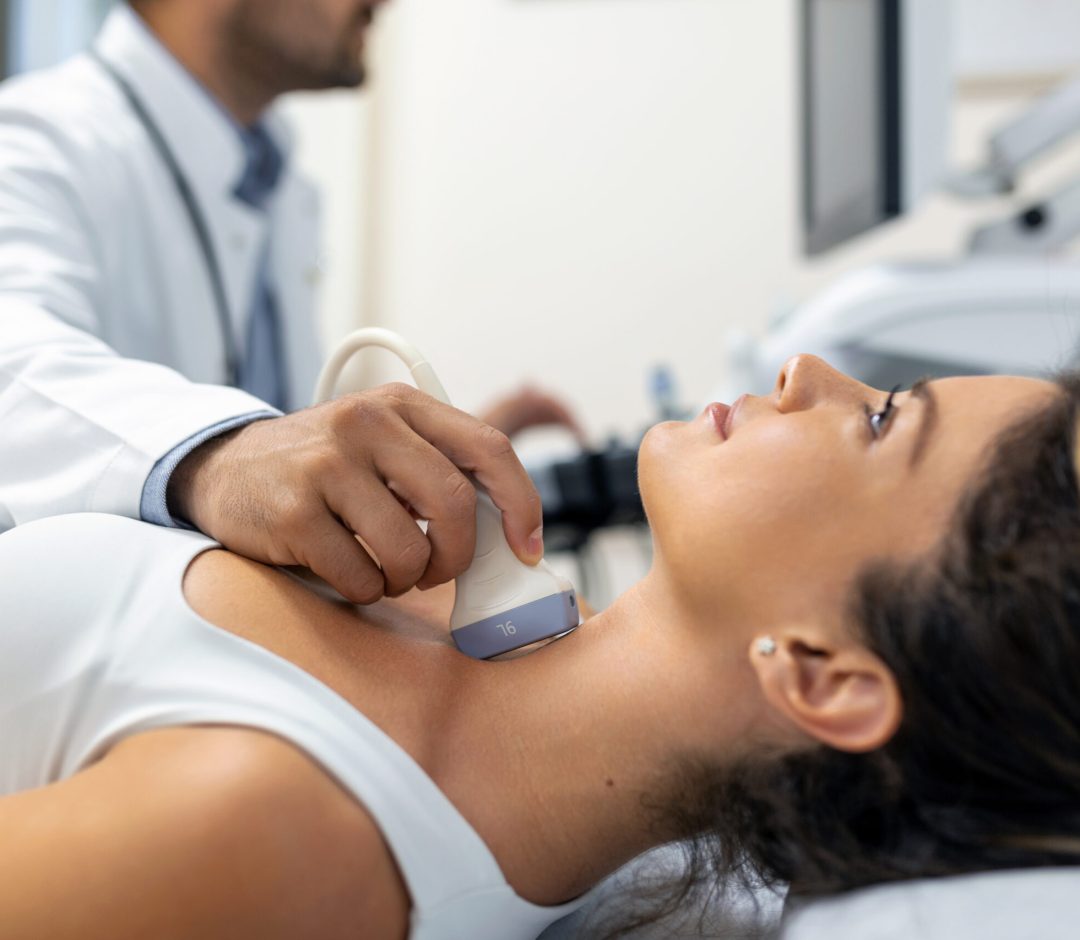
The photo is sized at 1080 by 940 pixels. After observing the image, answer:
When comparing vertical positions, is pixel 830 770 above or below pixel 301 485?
below

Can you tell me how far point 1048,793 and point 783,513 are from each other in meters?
0.21

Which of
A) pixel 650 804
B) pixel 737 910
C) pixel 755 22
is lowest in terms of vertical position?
pixel 737 910

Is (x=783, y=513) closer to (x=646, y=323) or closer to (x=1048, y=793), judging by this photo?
(x=1048, y=793)

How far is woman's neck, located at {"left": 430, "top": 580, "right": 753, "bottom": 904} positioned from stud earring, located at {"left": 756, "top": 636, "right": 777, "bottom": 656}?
0.03 m

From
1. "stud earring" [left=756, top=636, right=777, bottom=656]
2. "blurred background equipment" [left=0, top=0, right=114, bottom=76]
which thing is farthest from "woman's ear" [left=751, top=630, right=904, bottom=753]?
"blurred background equipment" [left=0, top=0, right=114, bottom=76]

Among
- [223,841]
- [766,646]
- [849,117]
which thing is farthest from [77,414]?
[849,117]

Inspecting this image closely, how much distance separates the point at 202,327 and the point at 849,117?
0.92 m

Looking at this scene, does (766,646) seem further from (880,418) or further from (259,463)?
(259,463)

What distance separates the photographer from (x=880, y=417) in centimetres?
68

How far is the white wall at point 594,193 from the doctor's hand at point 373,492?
1.87 metres

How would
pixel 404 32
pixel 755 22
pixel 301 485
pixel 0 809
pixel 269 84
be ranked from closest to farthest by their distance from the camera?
pixel 0 809
pixel 301 485
pixel 269 84
pixel 755 22
pixel 404 32

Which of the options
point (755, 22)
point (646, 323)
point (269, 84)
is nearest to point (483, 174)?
point (646, 323)

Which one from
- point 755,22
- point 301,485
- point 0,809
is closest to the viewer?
point 0,809

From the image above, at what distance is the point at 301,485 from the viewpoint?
2.15 feet
